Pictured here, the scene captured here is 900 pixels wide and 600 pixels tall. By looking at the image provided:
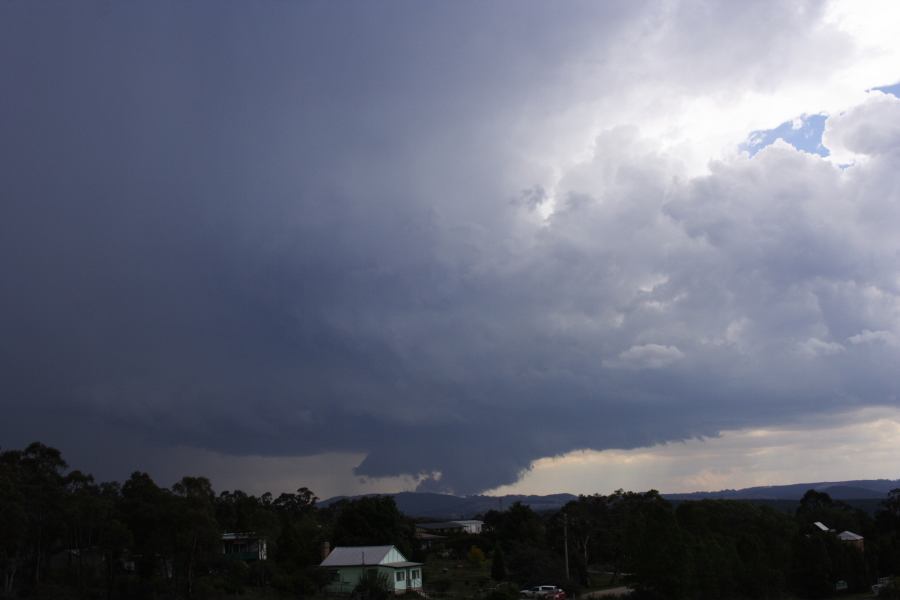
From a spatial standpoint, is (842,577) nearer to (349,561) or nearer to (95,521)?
(349,561)

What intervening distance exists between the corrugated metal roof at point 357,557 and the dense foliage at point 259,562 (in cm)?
234

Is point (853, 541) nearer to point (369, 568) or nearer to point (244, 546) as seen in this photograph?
point (369, 568)

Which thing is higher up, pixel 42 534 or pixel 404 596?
pixel 42 534

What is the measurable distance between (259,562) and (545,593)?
22.8m

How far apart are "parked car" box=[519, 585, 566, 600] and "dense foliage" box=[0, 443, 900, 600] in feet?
12.8

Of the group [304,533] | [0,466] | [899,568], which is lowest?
[899,568]

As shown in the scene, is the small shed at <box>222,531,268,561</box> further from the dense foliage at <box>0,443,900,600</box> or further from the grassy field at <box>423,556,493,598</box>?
the grassy field at <box>423,556,493,598</box>

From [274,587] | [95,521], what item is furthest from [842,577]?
[95,521]

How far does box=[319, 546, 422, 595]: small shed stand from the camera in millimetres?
63031

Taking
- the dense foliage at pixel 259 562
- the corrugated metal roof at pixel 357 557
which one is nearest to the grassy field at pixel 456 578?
the dense foliage at pixel 259 562

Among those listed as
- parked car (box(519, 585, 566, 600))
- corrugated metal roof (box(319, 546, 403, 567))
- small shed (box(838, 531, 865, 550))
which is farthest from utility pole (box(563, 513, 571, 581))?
small shed (box(838, 531, 865, 550))

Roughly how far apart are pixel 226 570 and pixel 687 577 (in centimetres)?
3499

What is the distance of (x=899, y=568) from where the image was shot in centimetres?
6912

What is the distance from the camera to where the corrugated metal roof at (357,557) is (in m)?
63.8
